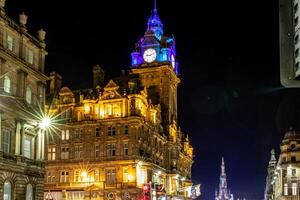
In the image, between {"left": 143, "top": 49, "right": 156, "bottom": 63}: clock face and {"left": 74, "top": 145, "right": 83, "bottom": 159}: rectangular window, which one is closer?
{"left": 74, "top": 145, "right": 83, "bottom": 159}: rectangular window

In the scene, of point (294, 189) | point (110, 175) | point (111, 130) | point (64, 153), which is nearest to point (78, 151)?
point (64, 153)

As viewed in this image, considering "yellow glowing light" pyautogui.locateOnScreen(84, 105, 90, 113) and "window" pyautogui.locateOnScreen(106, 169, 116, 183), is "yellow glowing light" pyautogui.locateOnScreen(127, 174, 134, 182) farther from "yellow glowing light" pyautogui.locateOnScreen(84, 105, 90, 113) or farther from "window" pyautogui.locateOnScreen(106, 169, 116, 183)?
"yellow glowing light" pyautogui.locateOnScreen(84, 105, 90, 113)

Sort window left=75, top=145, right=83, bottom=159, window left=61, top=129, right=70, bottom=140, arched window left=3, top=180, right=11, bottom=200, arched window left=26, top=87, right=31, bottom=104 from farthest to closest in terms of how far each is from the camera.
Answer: window left=61, top=129, right=70, bottom=140, window left=75, top=145, right=83, bottom=159, arched window left=26, top=87, right=31, bottom=104, arched window left=3, top=180, right=11, bottom=200

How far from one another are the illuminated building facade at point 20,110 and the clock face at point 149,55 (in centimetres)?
5285

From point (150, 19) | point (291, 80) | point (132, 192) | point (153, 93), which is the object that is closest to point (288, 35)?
point (291, 80)

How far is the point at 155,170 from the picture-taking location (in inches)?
3482

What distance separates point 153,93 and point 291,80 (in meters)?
98.2

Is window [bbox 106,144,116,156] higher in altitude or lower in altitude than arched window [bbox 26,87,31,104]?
lower

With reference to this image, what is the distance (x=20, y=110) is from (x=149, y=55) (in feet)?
197

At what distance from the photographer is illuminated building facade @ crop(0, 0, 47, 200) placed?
4159 centimetres

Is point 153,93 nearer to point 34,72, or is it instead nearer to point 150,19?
point 150,19

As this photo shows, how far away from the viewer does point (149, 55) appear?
102125 millimetres

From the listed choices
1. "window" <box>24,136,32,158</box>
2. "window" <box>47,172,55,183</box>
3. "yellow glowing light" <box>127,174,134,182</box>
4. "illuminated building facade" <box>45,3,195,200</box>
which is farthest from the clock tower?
"window" <box>24,136,32,158</box>

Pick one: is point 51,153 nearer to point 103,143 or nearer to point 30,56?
point 103,143
